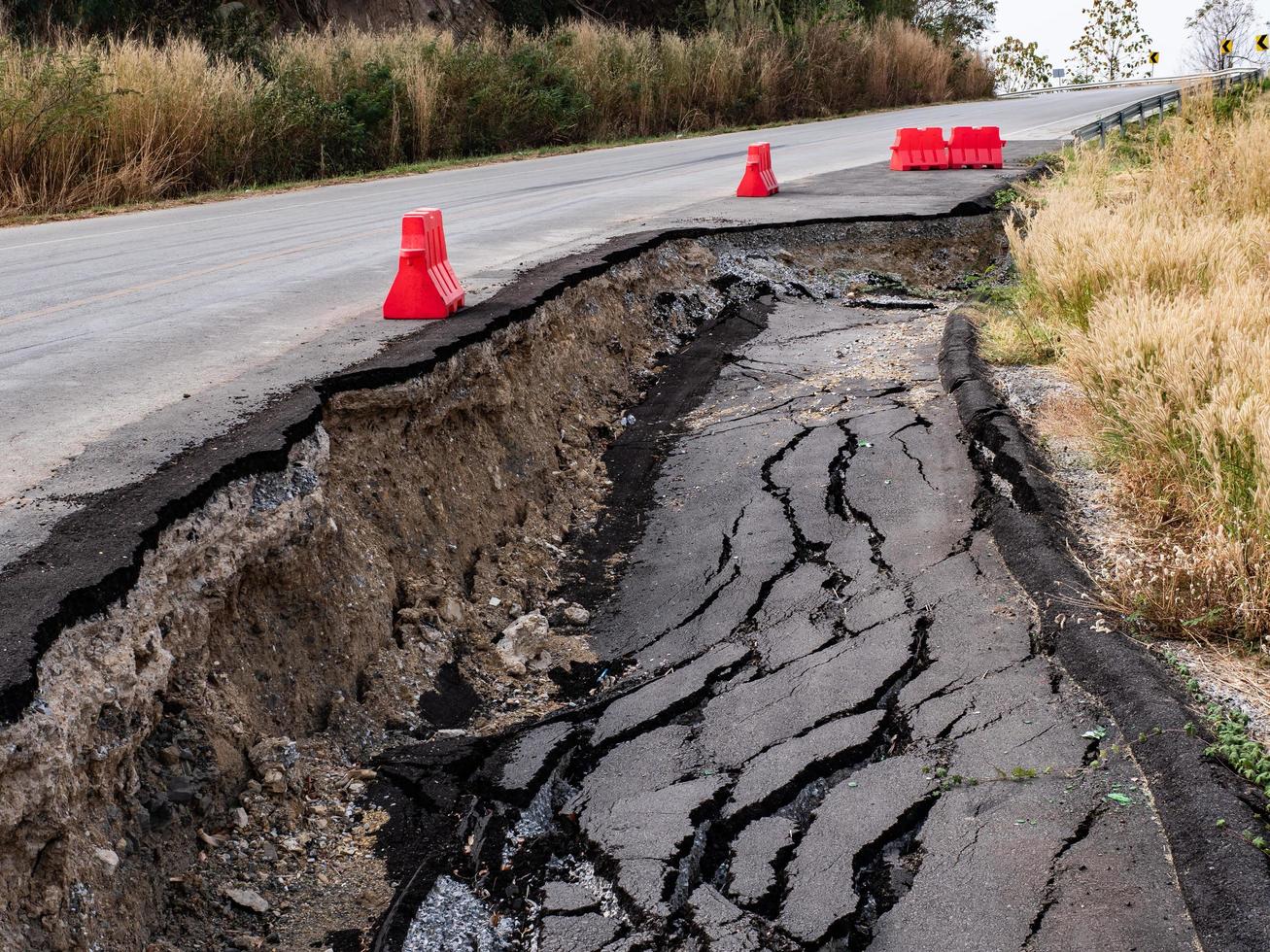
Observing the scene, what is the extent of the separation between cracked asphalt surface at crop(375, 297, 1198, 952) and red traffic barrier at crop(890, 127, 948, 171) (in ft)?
28.5

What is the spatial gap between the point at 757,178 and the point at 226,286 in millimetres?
5891

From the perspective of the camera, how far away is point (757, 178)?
11586mm

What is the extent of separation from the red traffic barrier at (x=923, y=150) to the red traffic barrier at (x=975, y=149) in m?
0.17

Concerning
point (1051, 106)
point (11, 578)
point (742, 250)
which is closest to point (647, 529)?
point (11, 578)

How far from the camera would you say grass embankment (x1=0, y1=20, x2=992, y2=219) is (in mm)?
12383

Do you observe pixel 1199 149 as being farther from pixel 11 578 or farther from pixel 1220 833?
pixel 11 578

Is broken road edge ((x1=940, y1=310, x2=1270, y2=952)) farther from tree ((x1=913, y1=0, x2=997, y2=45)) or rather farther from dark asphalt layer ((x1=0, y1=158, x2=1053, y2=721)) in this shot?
tree ((x1=913, y1=0, x2=997, y2=45))

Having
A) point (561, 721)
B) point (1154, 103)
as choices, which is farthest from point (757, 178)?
point (561, 721)

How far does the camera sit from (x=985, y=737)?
352 centimetres

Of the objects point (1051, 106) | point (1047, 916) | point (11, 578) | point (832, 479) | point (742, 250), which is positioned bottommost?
point (1047, 916)

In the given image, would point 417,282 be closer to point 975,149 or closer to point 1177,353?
point 1177,353

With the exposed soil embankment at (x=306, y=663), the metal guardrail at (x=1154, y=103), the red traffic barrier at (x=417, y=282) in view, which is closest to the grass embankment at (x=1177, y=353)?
the exposed soil embankment at (x=306, y=663)

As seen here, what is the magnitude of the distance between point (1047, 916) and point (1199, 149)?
8.16 metres

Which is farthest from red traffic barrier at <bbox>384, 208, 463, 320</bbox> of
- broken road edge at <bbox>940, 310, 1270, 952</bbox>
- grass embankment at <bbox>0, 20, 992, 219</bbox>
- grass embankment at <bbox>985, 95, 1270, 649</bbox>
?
grass embankment at <bbox>0, 20, 992, 219</bbox>
